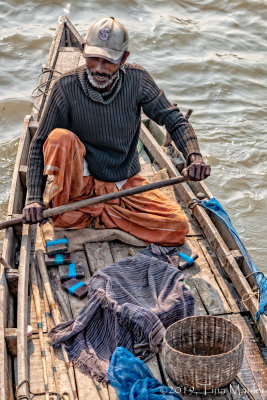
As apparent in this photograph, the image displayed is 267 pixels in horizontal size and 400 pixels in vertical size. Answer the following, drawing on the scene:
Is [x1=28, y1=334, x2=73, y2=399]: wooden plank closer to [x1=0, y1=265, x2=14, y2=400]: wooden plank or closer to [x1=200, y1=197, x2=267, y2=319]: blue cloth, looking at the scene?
[x1=0, y1=265, x2=14, y2=400]: wooden plank

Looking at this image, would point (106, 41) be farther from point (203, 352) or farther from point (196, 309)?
point (203, 352)

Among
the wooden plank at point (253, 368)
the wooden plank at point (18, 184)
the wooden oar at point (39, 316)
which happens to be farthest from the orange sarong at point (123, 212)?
the wooden plank at point (253, 368)

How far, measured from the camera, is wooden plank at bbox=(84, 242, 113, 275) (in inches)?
156

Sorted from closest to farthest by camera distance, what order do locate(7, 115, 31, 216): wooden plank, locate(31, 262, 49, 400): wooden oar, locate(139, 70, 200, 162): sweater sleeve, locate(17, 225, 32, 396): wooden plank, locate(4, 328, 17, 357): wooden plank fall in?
locate(17, 225, 32, 396): wooden plank < locate(31, 262, 49, 400): wooden oar < locate(4, 328, 17, 357): wooden plank < locate(139, 70, 200, 162): sweater sleeve < locate(7, 115, 31, 216): wooden plank

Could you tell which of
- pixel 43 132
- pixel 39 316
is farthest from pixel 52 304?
pixel 43 132

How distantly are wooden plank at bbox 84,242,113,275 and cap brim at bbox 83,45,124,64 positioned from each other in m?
1.30

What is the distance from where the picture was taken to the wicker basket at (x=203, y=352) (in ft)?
9.38

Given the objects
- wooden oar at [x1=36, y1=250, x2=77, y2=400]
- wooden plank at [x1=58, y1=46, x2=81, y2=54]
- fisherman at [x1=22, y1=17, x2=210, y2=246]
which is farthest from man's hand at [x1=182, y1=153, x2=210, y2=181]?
wooden plank at [x1=58, y1=46, x2=81, y2=54]

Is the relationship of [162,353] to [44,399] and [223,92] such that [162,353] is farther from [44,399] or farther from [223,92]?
[223,92]

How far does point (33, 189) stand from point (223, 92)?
5679mm

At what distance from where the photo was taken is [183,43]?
401 inches

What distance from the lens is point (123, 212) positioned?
13.7 feet

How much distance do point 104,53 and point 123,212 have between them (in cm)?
115

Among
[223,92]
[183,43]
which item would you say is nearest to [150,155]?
[223,92]
